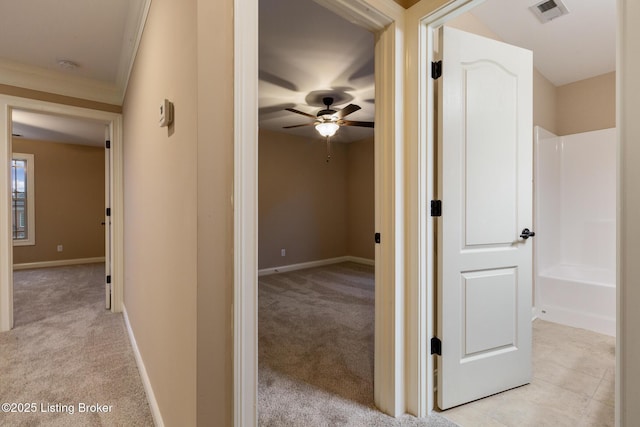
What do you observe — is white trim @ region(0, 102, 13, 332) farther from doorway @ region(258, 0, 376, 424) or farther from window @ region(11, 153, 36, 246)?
window @ region(11, 153, 36, 246)

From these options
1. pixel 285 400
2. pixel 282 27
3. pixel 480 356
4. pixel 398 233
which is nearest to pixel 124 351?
pixel 285 400

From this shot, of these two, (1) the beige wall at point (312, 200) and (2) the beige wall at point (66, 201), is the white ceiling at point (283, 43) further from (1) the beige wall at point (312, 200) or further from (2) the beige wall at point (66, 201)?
(2) the beige wall at point (66, 201)

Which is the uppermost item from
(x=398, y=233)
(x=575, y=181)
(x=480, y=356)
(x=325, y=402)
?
(x=575, y=181)

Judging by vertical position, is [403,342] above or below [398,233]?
below

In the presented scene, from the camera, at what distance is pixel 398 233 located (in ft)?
5.13

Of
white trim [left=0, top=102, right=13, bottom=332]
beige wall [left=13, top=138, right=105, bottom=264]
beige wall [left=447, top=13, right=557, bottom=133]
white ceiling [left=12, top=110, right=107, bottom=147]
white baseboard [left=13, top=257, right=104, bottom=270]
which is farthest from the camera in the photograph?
beige wall [left=13, top=138, right=105, bottom=264]

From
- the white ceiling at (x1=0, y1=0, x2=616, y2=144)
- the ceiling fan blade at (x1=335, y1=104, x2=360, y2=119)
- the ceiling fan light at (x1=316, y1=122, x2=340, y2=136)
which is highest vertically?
the white ceiling at (x1=0, y1=0, x2=616, y2=144)

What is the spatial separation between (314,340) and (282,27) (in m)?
2.53

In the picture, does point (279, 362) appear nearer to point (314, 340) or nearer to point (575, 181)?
point (314, 340)

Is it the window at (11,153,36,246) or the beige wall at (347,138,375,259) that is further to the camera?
the beige wall at (347,138,375,259)

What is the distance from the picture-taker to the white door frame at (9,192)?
8.52ft

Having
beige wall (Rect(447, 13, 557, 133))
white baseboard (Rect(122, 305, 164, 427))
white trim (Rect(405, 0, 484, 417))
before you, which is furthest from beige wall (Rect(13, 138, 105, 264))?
beige wall (Rect(447, 13, 557, 133))

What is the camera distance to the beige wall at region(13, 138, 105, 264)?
17.8ft

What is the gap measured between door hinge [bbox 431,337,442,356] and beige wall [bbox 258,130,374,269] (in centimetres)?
375
